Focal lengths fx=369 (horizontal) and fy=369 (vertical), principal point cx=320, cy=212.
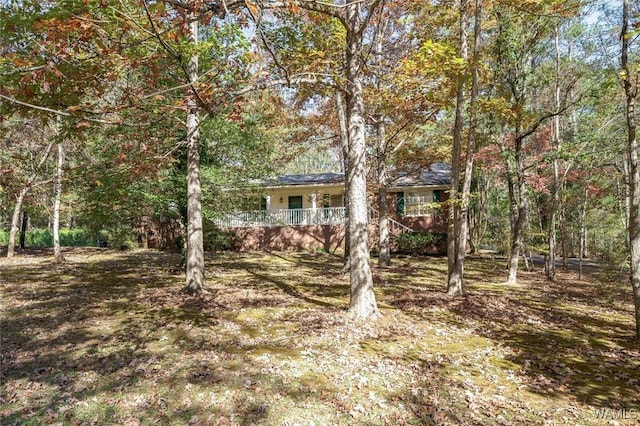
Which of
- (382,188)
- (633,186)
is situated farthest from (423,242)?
(633,186)

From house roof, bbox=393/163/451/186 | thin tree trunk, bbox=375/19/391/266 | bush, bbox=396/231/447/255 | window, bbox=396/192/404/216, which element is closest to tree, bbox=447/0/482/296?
thin tree trunk, bbox=375/19/391/266

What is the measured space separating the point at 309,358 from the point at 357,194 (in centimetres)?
304

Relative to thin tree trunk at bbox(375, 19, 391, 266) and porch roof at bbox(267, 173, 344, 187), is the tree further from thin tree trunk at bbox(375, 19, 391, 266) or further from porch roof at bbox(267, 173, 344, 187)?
porch roof at bbox(267, 173, 344, 187)

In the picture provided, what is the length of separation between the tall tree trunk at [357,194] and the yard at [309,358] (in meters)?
0.53

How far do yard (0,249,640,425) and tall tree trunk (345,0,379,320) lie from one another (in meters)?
0.53

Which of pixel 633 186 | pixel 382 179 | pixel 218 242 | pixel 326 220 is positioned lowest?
pixel 218 242

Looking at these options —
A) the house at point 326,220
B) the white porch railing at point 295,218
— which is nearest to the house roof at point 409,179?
the house at point 326,220

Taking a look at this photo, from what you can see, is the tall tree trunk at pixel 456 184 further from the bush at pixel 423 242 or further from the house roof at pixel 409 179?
the house roof at pixel 409 179

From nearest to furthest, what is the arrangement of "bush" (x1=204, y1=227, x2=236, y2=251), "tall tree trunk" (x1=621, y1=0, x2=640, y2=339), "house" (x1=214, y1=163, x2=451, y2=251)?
"tall tree trunk" (x1=621, y1=0, x2=640, y2=339) < "bush" (x1=204, y1=227, x2=236, y2=251) < "house" (x1=214, y1=163, x2=451, y2=251)

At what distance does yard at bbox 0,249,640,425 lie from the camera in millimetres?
3869

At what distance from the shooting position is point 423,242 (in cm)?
1911

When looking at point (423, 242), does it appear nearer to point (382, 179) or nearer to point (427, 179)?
point (427, 179)

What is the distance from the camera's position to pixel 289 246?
2150 cm

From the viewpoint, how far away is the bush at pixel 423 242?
62.7 ft
